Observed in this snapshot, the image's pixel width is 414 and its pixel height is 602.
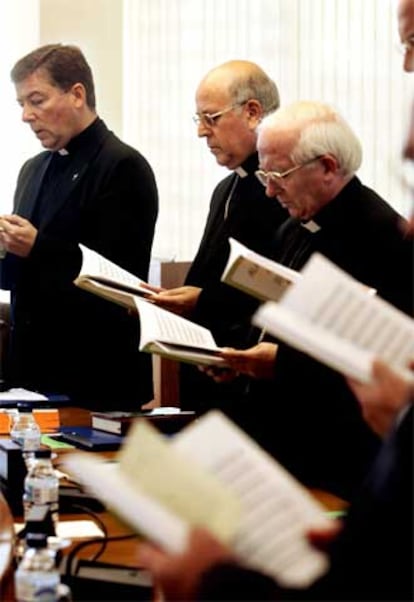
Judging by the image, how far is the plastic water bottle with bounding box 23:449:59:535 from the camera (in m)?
2.18

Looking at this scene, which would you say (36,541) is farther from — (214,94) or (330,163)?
(214,94)

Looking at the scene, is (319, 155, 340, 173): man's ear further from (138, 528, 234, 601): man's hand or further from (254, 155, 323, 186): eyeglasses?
(138, 528, 234, 601): man's hand

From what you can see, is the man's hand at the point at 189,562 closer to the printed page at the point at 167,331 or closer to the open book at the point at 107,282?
the printed page at the point at 167,331

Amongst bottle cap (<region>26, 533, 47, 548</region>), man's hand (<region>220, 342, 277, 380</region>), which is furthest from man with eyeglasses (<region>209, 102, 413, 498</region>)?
bottle cap (<region>26, 533, 47, 548</region>)

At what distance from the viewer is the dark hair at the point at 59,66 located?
420cm

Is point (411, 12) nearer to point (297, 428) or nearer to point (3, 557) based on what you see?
point (297, 428)

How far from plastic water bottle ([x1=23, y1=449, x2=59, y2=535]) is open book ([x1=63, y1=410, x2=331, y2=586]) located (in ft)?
2.90

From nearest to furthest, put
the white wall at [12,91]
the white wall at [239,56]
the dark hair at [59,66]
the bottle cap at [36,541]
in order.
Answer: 1. the bottle cap at [36,541]
2. the dark hair at [59,66]
3. the white wall at [239,56]
4. the white wall at [12,91]

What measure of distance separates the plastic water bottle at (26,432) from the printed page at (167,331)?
326mm

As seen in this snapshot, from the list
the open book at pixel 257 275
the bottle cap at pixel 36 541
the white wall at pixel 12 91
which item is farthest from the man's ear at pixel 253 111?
the white wall at pixel 12 91

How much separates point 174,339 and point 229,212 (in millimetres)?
994

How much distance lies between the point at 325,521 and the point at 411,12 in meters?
1.76

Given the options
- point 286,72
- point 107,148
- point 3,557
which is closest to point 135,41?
point 286,72

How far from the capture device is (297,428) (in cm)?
281
